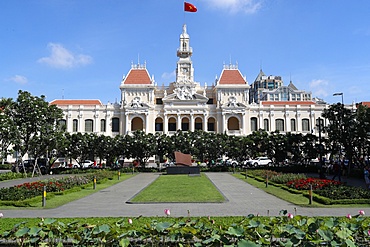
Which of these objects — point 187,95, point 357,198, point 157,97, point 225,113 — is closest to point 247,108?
point 225,113

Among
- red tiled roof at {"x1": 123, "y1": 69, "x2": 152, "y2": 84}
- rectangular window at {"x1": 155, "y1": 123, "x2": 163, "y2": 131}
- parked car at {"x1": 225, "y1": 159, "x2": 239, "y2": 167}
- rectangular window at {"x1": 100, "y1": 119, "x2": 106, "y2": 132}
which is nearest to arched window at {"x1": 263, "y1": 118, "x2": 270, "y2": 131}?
parked car at {"x1": 225, "y1": 159, "x2": 239, "y2": 167}

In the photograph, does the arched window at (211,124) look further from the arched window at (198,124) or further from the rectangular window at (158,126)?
the rectangular window at (158,126)

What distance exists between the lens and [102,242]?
7160mm

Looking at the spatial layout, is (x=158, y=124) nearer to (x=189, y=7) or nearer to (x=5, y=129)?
(x=189, y=7)

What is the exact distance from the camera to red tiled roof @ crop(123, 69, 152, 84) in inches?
3046

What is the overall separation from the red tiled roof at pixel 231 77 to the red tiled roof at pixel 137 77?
1598 centimetres

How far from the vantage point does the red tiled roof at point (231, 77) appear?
255 feet

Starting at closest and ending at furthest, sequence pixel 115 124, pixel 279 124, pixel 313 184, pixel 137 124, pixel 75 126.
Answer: pixel 313 184
pixel 75 126
pixel 115 124
pixel 279 124
pixel 137 124

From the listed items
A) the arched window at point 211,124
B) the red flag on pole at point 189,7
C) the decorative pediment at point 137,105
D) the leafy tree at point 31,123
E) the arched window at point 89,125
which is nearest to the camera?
the leafy tree at point 31,123

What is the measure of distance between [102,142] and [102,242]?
41.4 meters

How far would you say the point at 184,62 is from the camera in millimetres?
80688

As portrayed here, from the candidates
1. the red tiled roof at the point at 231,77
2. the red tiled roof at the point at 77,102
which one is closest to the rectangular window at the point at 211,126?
the red tiled roof at the point at 231,77

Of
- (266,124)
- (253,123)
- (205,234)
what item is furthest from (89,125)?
(205,234)

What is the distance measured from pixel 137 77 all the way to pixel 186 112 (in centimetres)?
1377
